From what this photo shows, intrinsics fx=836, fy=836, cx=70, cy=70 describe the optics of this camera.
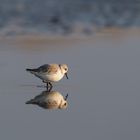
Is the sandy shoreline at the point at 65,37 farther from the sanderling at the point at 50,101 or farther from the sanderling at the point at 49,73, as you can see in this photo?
the sanderling at the point at 50,101

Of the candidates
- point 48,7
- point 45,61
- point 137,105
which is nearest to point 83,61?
point 45,61

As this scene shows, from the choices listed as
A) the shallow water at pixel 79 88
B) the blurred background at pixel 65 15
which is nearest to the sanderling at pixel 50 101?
the shallow water at pixel 79 88

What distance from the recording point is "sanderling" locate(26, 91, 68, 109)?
1200 centimetres

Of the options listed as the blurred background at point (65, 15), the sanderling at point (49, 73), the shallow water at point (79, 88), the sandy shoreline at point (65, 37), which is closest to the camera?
the shallow water at point (79, 88)

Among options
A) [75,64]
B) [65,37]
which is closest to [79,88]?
[75,64]

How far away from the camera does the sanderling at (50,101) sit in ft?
39.4

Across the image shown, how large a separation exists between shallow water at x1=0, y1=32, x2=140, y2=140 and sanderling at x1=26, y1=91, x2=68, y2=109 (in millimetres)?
113

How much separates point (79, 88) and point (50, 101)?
910mm

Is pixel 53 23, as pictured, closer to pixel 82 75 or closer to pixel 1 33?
pixel 1 33

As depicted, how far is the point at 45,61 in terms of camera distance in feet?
49.5

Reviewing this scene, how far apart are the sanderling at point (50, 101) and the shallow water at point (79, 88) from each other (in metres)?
0.11

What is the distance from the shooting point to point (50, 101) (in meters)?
12.2

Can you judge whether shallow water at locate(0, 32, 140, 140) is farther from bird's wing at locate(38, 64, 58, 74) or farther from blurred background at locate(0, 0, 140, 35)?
blurred background at locate(0, 0, 140, 35)

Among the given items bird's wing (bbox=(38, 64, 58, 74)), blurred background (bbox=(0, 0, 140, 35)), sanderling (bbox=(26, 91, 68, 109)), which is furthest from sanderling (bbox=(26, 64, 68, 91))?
blurred background (bbox=(0, 0, 140, 35))
